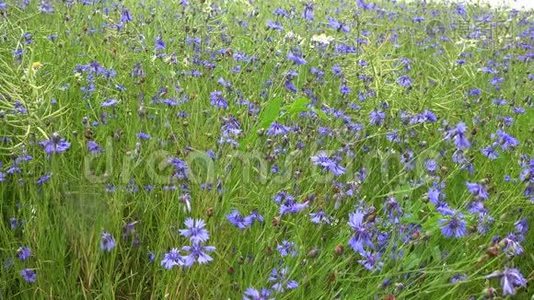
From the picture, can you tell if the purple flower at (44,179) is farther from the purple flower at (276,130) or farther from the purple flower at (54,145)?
the purple flower at (276,130)

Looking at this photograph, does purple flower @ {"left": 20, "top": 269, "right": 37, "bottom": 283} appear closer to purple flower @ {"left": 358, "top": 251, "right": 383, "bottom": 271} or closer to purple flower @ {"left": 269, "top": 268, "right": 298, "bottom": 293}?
purple flower @ {"left": 269, "top": 268, "right": 298, "bottom": 293}

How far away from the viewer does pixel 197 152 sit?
1.97 meters

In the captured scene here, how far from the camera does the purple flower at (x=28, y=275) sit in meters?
1.59

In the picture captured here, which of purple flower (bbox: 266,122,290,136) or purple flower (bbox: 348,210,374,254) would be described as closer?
purple flower (bbox: 348,210,374,254)

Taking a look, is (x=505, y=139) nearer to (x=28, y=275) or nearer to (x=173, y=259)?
(x=173, y=259)

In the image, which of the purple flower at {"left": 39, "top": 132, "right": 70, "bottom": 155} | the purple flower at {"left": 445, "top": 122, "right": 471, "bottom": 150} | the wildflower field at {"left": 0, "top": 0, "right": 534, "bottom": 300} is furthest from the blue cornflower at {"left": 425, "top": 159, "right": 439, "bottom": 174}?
the purple flower at {"left": 39, "top": 132, "right": 70, "bottom": 155}

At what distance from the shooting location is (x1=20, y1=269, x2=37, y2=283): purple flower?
1595mm

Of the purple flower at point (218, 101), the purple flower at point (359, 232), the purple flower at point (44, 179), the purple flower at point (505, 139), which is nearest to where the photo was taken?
the purple flower at point (359, 232)

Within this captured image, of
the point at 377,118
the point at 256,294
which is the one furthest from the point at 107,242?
the point at 377,118

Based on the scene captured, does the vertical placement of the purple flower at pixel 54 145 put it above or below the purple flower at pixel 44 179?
above

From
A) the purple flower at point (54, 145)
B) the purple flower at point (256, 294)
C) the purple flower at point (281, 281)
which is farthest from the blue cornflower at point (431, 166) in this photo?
the purple flower at point (54, 145)

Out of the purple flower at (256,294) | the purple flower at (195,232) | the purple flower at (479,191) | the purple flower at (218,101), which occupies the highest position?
the purple flower at (479,191)

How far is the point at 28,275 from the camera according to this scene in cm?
161

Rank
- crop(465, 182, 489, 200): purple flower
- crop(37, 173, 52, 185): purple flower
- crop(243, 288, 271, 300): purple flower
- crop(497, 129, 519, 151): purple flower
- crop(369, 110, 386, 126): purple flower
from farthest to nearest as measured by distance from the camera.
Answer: crop(369, 110, 386, 126): purple flower < crop(497, 129, 519, 151): purple flower < crop(37, 173, 52, 185): purple flower < crop(465, 182, 489, 200): purple flower < crop(243, 288, 271, 300): purple flower
